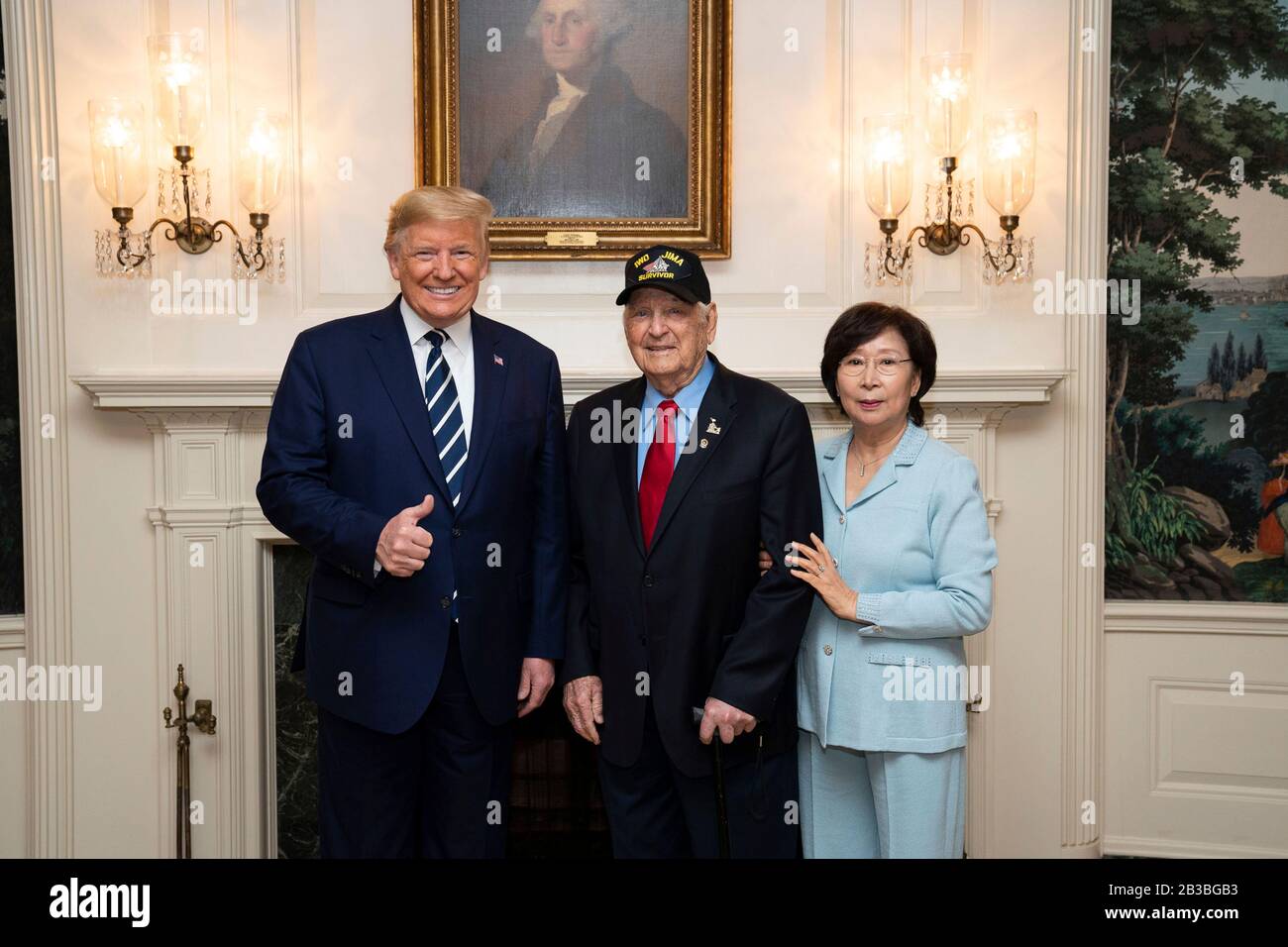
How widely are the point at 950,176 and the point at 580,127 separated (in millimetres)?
1212

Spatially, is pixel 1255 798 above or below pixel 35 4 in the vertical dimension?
below

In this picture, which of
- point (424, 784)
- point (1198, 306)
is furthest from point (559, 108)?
point (1198, 306)

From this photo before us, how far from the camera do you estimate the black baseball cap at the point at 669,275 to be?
229 centimetres

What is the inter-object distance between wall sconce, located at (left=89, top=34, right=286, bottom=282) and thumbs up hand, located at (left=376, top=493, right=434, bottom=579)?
164cm

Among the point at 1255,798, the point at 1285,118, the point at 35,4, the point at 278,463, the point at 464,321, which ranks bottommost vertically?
the point at 1255,798

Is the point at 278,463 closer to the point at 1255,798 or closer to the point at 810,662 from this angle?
the point at 810,662

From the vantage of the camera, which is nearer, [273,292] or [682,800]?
[682,800]

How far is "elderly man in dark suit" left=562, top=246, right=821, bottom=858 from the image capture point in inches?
89.8

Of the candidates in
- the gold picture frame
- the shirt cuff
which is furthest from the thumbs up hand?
the gold picture frame

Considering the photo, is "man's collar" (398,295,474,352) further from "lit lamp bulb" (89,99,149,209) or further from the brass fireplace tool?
the brass fireplace tool

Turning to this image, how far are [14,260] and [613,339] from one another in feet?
6.57

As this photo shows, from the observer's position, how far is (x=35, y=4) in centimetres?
339

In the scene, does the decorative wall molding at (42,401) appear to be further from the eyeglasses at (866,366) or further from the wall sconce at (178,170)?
the eyeglasses at (866,366)

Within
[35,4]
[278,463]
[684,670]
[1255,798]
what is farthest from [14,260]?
[1255,798]
